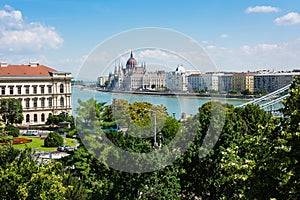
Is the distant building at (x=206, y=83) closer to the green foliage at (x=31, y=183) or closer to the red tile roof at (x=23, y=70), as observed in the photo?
the red tile roof at (x=23, y=70)

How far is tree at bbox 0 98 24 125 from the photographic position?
34.3 meters

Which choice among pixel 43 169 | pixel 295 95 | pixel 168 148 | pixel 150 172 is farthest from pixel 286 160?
pixel 168 148

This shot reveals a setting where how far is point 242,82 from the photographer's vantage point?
85438 mm

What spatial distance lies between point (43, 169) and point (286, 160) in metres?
4.18

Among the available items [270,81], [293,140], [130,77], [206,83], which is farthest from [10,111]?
[270,81]

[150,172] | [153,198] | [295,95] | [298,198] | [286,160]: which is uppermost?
[295,95]

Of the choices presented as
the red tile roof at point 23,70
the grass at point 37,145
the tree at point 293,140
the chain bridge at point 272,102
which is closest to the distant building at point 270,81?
the chain bridge at point 272,102

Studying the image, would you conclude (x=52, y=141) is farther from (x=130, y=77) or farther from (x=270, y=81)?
(x=270, y=81)

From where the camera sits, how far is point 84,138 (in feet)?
33.3

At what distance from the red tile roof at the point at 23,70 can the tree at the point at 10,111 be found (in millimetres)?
4197

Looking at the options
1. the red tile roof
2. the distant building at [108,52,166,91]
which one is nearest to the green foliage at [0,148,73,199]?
the distant building at [108,52,166,91]

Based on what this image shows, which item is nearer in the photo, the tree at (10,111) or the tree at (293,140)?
the tree at (293,140)

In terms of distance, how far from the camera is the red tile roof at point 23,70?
3812 centimetres

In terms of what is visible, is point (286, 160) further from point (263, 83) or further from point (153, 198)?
point (263, 83)
